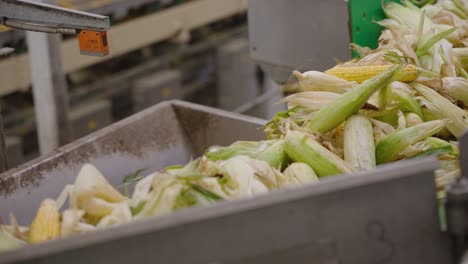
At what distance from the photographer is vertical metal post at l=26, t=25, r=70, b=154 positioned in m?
3.19

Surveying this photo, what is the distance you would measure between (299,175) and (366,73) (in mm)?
495

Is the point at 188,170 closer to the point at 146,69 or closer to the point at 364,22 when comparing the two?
the point at 364,22

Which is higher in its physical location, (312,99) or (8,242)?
(312,99)

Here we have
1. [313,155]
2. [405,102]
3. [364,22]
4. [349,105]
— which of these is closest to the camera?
[313,155]

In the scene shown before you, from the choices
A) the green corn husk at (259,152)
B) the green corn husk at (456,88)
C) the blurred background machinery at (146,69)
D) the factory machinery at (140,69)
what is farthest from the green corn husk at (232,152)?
the factory machinery at (140,69)

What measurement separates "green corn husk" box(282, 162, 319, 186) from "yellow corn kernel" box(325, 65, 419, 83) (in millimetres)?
439

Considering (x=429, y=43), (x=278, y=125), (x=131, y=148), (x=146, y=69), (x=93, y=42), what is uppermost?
(x=93, y=42)

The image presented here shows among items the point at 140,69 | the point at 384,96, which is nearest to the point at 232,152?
the point at 384,96

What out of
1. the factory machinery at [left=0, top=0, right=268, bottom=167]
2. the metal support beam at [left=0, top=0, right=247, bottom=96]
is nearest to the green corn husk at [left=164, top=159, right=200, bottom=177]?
the factory machinery at [left=0, top=0, right=268, bottom=167]

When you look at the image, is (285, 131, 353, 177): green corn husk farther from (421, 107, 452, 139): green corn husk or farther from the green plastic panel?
the green plastic panel

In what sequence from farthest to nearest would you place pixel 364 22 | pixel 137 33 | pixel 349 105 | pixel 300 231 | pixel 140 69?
pixel 140 69 → pixel 137 33 → pixel 364 22 → pixel 349 105 → pixel 300 231

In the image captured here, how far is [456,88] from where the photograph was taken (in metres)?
2.04

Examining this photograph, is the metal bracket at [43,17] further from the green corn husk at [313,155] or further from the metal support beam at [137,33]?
the metal support beam at [137,33]

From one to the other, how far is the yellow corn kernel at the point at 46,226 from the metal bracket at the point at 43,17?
587mm
